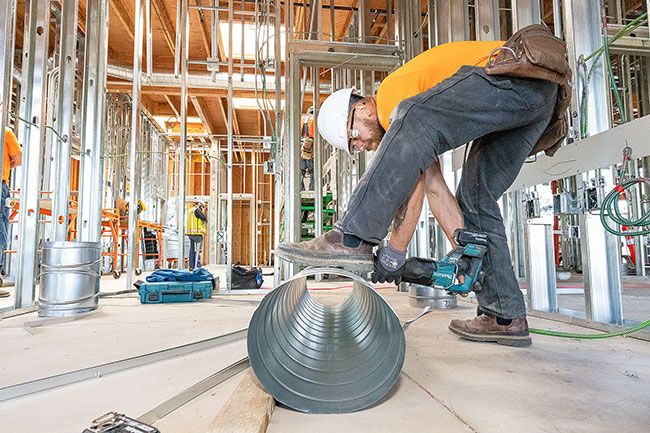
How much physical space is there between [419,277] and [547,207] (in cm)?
112

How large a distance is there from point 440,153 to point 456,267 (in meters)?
0.41

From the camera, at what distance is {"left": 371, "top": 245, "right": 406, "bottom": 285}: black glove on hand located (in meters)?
1.33

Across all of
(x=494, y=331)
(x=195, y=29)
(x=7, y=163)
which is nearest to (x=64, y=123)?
(x=7, y=163)

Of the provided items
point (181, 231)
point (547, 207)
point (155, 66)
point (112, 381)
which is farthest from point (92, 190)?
point (155, 66)

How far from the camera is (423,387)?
1.09 metres

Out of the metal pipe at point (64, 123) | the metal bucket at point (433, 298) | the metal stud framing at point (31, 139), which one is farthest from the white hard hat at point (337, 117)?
the metal pipe at point (64, 123)

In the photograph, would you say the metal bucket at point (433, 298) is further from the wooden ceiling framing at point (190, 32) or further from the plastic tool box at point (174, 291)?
the wooden ceiling framing at point (190, 32)

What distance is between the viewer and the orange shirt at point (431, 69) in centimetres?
140

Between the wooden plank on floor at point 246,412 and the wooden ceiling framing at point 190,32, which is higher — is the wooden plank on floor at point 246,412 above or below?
below

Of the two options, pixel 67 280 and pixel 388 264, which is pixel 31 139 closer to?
pixel 67 280

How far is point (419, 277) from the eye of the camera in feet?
4.58

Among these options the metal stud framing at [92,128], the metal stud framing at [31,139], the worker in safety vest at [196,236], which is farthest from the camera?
the worker in safety vest at [196,236]

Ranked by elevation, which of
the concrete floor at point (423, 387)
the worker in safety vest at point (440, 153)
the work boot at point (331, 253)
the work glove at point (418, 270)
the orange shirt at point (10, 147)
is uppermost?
the orange shirt at point (10, 147)

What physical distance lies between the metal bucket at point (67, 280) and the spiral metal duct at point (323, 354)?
71.2 inches
